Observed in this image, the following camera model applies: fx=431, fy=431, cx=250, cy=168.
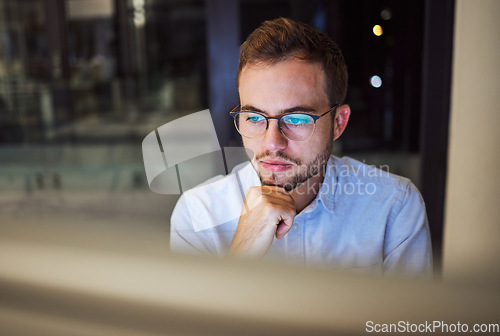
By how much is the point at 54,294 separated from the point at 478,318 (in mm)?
209

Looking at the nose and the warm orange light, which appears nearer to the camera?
the nose

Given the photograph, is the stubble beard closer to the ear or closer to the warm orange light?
the ear

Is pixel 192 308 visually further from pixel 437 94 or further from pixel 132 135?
pixel 132 135

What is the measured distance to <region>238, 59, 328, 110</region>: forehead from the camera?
58 centimetres

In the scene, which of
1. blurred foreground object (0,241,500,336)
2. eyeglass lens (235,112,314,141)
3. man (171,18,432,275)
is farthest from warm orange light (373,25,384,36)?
blurred foreground object (0,241,500,336)

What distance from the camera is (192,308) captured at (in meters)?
0.21

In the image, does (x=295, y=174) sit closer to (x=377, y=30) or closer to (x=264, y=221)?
(x=264, y=221)

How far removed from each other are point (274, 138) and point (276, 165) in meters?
0.05

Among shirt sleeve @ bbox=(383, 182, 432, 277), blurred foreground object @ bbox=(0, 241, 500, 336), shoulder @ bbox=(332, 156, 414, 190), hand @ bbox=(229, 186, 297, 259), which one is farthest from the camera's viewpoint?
shoulder @ bbox=(332, 156, 414, 190)

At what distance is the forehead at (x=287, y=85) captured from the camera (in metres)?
0.58

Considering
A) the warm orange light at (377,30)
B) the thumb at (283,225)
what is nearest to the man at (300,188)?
the thumb at (283,225)

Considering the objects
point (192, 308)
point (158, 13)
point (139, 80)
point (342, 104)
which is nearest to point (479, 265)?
point (192, 308)

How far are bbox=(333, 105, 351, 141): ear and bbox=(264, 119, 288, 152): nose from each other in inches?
3.8

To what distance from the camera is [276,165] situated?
61 cm
